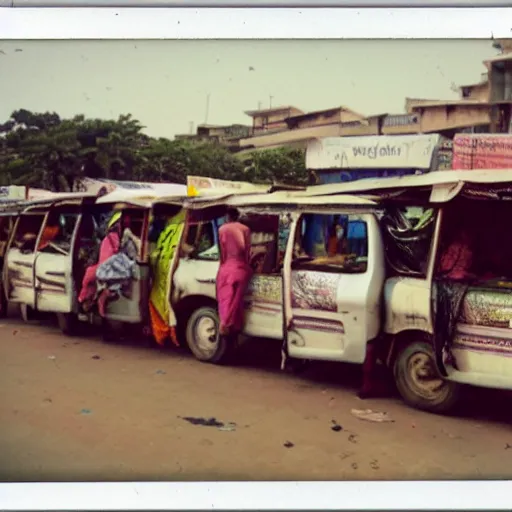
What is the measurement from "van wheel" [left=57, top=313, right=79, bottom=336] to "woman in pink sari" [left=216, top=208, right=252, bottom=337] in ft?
5.86

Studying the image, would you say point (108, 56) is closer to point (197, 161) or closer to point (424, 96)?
point (197, 161)

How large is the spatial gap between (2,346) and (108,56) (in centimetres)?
272

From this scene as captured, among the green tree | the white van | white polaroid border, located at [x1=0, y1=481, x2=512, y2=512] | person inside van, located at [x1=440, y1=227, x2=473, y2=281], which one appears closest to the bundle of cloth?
the white van

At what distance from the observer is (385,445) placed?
4676mm

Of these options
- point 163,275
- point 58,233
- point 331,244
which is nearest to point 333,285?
point 331,244

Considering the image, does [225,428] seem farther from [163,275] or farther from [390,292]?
[163,275]

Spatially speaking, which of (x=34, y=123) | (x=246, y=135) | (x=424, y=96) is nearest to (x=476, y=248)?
(x=424, y=96)

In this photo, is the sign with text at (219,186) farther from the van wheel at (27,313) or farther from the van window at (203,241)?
the van wheel at (27,313)

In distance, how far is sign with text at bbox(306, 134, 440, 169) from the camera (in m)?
5.19

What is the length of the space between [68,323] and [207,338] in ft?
5.38

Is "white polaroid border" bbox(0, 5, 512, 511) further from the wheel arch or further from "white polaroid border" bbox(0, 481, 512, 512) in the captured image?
the wheel arch

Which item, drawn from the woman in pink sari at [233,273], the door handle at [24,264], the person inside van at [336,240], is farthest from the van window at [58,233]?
the person inside van at [336,240]

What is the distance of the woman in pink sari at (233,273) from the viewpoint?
5.75 metres

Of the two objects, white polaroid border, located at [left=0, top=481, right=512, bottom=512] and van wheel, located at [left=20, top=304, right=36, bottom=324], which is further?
van wheel, located at [left=20, top=304, right=36, bottom=324]
